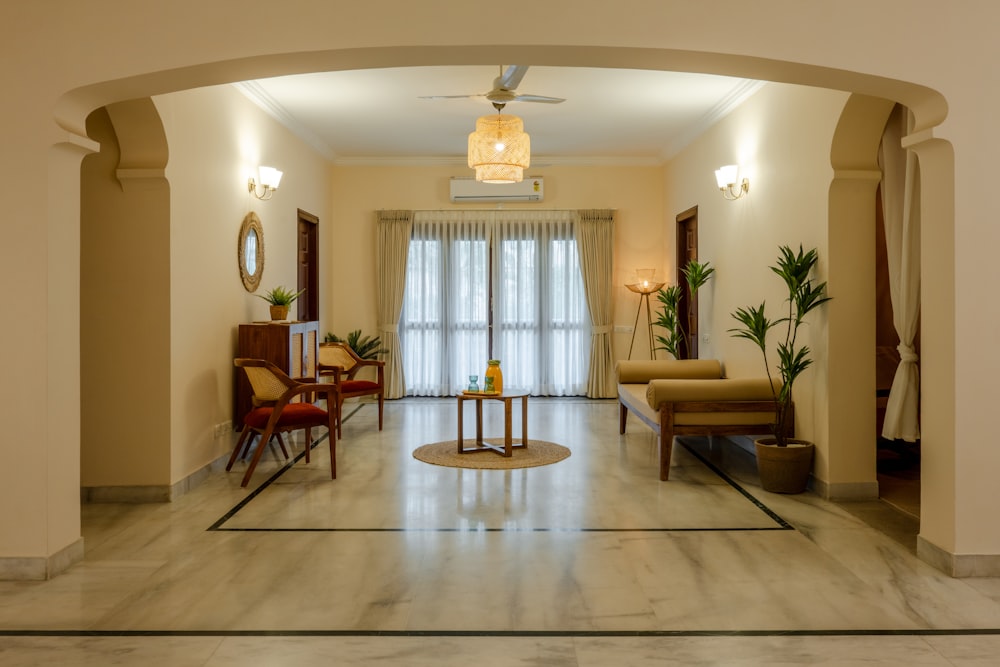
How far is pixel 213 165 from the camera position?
216 inches

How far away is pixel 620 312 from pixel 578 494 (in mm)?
5054

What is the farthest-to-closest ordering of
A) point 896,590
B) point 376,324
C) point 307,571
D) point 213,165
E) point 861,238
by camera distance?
point 376,324
point 213,165
point 861,238
point 307,571
point 896,590

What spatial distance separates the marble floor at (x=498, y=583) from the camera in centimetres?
274

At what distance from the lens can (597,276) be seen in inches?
379

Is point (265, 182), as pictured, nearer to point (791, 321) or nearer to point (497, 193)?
point (497, 193)

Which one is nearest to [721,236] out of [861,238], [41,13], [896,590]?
[861,238]

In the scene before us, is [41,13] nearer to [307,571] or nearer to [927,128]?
[307,571]

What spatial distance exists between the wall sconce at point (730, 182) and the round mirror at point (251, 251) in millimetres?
3845

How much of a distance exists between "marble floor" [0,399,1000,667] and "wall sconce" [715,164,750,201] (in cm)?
248

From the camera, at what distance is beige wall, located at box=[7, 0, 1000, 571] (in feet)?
10.8

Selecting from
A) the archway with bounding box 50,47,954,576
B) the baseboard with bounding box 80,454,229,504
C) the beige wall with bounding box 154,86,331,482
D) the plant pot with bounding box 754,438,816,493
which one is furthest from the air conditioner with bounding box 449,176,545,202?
the archway with bounding box 50,47,954,576

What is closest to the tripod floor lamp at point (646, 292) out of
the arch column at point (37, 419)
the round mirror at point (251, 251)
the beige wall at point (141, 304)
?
the round mirror at point (251, 251)

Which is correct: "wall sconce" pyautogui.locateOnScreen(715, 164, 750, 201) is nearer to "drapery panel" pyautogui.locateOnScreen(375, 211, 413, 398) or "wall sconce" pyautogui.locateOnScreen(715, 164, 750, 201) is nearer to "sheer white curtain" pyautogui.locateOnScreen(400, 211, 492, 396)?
"sheer white curtain" pyautogui.locateOnScreen(400, 211, 492, 396)

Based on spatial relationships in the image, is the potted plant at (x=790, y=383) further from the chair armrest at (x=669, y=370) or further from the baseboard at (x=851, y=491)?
the chair armrest at (x=669, y=370)
